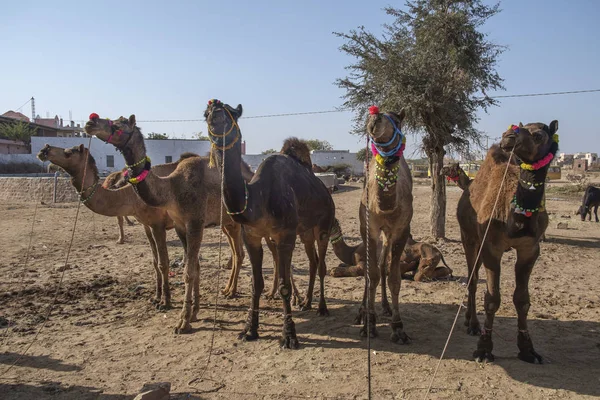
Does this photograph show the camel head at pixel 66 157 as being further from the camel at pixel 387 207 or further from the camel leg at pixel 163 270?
the camel at pixel 387 207

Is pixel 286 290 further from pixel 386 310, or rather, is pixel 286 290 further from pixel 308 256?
pixel 386 310

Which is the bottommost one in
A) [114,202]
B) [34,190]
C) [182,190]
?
[34,190]

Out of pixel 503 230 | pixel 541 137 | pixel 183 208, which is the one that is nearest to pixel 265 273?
pixel 183 208

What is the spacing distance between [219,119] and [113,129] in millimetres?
1949

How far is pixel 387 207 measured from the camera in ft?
18.5

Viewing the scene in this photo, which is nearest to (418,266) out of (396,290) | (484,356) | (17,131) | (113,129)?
(396,290)

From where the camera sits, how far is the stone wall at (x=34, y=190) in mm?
25234

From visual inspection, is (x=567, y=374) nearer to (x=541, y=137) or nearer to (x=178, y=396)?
(x=541, y=137)

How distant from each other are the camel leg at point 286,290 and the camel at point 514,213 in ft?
7.50

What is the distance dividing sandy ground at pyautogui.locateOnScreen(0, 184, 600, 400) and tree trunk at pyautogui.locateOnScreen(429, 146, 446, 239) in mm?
3017

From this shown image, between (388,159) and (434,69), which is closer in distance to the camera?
(388,159)

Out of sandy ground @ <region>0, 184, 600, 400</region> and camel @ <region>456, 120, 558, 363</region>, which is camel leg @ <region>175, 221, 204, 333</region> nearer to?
sandy ground @ <region>0, 184, 600, 400</region>

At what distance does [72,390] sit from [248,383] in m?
1.85

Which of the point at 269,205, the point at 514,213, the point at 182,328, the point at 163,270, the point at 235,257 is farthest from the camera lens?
the point at 235,257
